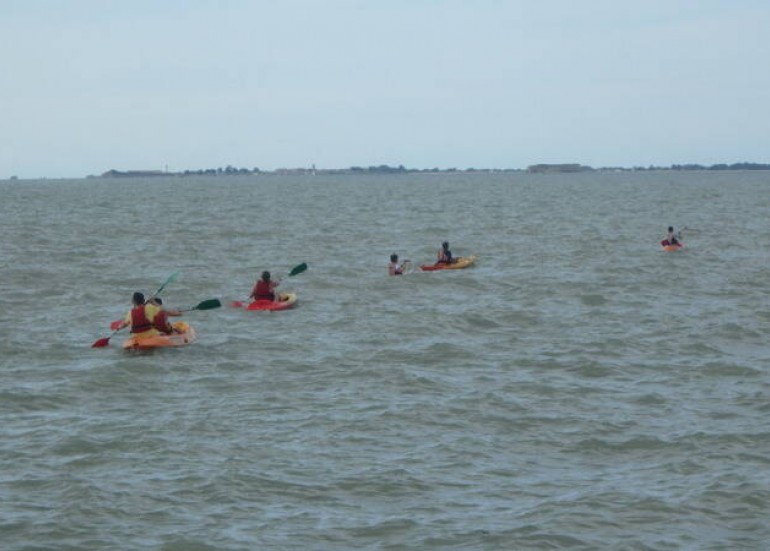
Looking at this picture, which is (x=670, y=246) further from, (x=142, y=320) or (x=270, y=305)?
(x=142, y=320)

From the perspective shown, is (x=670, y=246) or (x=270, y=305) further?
(x=670, y=246)

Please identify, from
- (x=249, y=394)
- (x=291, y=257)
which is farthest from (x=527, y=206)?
(x=249, y=394)

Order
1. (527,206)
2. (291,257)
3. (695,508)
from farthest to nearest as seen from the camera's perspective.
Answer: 1. (527,206)
2. (291,257)
3. (695,508)

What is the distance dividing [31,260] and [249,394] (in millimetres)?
23979

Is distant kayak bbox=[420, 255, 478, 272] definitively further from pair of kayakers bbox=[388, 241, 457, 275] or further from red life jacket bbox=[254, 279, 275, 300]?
red life jacket bbox=[254, 279, 275, 300]

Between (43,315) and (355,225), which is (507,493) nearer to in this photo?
(43,315)

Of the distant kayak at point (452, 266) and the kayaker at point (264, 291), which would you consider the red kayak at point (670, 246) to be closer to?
the distant kayak at point (452, 266)

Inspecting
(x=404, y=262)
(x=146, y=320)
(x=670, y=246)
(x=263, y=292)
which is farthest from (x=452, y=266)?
(x=146, y=320)

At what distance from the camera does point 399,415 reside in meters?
16.7

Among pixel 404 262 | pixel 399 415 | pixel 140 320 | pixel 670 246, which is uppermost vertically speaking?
pixel 670 246

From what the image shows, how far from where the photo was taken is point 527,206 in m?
87.4

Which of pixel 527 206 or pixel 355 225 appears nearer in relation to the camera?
pixel 355 225

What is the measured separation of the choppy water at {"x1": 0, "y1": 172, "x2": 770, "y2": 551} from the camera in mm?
12430

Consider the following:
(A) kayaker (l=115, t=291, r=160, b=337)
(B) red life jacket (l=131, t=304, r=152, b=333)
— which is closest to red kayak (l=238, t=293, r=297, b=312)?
(A) kayaker (l=115, t=291, r=160, b=337)
